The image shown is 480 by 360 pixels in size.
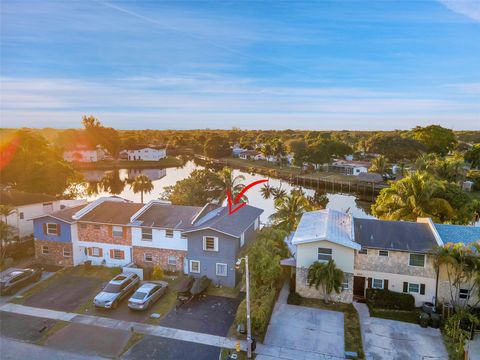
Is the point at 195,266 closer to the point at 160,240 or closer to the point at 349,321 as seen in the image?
the point at 160,240

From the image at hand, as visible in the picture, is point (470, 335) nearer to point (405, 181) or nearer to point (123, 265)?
point (405, 181)

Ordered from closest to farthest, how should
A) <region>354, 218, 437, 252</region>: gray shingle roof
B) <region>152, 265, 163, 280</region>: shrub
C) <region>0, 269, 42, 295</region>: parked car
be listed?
<region>354, 218, 437, 252</region>: gray shingle roof < <region>0, 269, 42, 295</region>: parked car < <region>152, 265, 163, 280</region>: shrub

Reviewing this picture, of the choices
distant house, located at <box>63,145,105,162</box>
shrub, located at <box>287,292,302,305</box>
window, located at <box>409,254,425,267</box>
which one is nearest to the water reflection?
distant house, located at <box>63,145,105,162</box>

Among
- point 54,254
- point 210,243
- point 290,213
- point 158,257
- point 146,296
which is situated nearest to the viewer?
point 146,296

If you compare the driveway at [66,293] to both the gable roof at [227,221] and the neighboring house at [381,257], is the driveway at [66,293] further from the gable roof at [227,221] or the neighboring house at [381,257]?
the neighboring house at [381,257]

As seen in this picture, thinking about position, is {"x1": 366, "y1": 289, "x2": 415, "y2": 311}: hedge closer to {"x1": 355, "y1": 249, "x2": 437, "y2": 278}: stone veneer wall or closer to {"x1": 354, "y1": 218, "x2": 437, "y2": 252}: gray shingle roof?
{"x1": 355, "y1": 249, "x2": 437, "y2": 278}: stone veneer wall

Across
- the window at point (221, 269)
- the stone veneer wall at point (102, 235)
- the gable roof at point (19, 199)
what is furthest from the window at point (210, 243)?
the gable roof at point (19, 199)

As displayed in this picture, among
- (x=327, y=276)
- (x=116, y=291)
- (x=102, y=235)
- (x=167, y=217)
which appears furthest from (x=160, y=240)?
(x=327, y=276)

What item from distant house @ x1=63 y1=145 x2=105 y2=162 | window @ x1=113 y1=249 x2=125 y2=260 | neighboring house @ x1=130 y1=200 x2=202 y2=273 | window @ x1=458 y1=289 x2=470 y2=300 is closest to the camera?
window @ x1=458 y1=289 x2=470 y2=300
